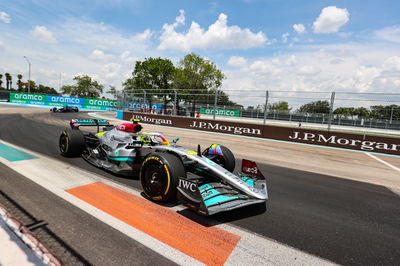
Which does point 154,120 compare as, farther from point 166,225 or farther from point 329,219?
point 329,219

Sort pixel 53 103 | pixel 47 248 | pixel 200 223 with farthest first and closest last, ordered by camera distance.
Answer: pixel 53 103
pixel 200 223
pixel 47 248

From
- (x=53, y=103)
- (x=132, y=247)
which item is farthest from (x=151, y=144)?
(x=53, y=103)

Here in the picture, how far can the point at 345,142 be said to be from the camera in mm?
10297

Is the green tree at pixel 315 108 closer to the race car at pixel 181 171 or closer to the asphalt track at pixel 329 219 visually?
the asphalt track at pixel 329 219

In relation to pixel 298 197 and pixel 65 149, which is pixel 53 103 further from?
pixel 298 197

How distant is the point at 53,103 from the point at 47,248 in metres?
42.8

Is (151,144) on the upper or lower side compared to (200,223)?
upper

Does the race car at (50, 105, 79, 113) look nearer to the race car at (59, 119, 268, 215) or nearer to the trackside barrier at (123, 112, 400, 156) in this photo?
the trackside barrier at (123, 112, 400, 156)

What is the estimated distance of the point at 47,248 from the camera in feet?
6.94

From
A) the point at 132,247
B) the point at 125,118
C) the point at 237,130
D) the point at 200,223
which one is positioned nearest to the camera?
the point at 132,247

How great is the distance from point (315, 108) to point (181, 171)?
464 inches

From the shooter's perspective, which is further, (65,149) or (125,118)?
(125,118)

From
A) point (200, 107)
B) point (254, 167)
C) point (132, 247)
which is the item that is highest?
point (200, 107)

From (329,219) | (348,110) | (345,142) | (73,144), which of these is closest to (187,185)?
(329,219)
